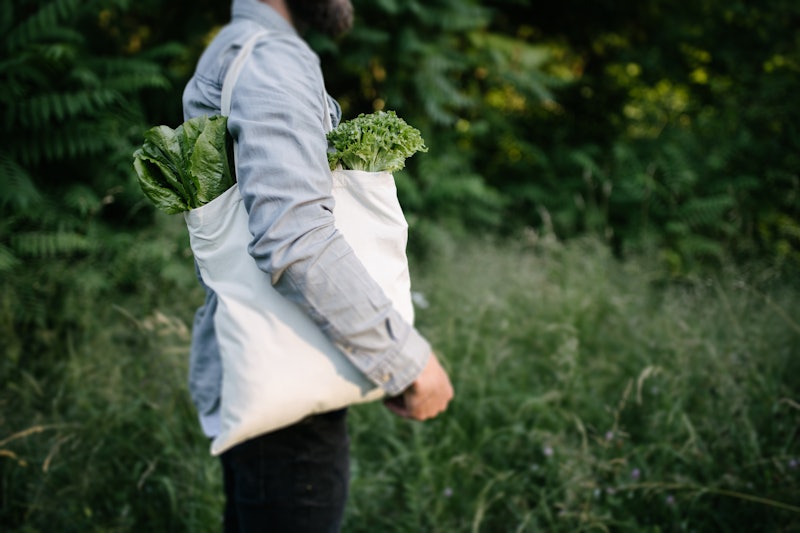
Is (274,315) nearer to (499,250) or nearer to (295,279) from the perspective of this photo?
Answer: (295,279)

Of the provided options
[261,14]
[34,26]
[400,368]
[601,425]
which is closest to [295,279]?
[400,368]

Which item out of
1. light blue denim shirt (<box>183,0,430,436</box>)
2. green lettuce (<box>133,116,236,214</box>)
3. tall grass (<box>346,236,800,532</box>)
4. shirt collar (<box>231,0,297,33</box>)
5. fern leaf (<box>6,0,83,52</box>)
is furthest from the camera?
fern leaf (<box>6,0,83,52</box>)

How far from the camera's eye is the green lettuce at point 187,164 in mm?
1259

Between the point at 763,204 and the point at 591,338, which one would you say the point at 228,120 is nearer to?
the point at 591,338

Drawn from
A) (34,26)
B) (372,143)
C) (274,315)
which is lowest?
(34,26)

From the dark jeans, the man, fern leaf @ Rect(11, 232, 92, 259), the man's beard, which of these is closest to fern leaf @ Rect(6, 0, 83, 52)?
fern leaf @ Rect(11, 232, 92, 259)

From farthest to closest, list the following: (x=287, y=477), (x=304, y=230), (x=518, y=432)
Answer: (x=518, y=432) → (x=287, y=477) → (x=304, y=230)

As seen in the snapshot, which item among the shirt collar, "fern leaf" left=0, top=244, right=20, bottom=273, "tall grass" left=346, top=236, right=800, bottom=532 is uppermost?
the shirt collar

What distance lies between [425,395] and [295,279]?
0.41 metres

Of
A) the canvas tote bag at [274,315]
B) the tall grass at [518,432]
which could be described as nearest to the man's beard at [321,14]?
the canvas tote bag at [274,315]

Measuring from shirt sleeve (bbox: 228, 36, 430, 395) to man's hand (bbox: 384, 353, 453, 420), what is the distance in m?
0.05

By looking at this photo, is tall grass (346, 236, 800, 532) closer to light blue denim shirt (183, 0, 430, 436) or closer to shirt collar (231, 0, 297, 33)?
light blue denim shirt (183, 0, 430, 436)

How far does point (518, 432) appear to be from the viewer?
2535mm

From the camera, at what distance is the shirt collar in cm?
153
